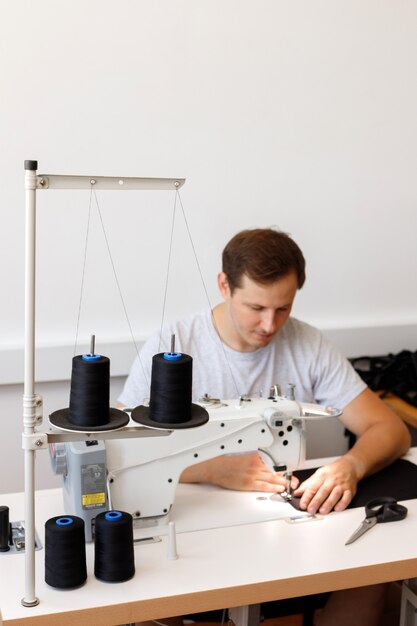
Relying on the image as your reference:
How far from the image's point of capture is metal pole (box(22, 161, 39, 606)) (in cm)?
163

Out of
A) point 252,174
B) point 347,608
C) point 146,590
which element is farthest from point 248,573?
point 252,174

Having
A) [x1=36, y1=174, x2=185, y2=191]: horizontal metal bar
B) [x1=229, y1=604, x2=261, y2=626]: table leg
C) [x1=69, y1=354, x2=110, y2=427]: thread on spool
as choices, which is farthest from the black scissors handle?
[x1=36, y1=174, x2=185, y2=191]: horizontal metal bar

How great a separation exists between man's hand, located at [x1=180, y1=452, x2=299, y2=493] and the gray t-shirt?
13.3 inches

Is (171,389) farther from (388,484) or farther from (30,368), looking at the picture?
(388,484)

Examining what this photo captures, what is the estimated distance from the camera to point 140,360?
2500 millimetres

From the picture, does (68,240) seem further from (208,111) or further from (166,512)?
(166,512)

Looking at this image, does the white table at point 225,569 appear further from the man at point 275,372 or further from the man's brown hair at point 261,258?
the man's brown hair at point 261,258

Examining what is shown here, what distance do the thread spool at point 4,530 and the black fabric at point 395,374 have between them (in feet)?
5.97

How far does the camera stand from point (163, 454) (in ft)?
6.59

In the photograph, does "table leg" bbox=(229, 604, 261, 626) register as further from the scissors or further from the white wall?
the white wall

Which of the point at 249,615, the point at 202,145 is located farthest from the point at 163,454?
the point at 202,145

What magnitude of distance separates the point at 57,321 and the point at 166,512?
1.20 meters

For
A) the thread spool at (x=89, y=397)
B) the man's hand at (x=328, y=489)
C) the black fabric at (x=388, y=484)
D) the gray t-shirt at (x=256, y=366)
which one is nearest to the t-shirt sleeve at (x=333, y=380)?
the gray t-shirt at (x=256, y=366)

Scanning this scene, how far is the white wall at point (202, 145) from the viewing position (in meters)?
2.91
